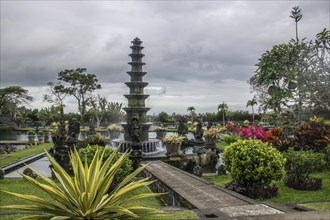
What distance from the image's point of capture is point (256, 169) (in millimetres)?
7895

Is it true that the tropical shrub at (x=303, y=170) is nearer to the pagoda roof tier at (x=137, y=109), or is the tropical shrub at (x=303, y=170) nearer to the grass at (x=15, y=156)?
the grass at (x=15, y=156)

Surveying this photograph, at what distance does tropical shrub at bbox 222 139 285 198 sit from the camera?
26.1 ft

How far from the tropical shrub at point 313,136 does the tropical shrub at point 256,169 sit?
4621 mm

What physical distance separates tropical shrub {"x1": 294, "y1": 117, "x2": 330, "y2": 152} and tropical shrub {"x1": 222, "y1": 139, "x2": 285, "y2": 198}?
4.62 metres

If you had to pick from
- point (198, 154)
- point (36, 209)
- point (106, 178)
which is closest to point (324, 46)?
point (198, 154)

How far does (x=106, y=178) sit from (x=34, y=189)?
5.75m

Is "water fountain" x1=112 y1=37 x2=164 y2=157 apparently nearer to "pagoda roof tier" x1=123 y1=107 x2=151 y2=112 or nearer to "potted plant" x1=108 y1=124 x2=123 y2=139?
"pagoda roof tier" x1=123 y1=107 x2=151 y2=112

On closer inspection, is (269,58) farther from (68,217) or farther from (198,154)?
(68,217)

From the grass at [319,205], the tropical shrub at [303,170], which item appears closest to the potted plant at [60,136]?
the tropical shrub at [303,170]

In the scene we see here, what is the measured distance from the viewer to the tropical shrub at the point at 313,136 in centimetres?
1203

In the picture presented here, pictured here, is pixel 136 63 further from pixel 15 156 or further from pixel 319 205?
pixel 319 205

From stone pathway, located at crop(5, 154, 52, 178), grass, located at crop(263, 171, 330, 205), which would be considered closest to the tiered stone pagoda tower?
stone pathway, located at crop(5, 154, 52, 178)

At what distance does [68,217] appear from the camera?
3.90 m

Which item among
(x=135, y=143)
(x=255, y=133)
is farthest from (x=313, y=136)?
(x=135, y=143)
